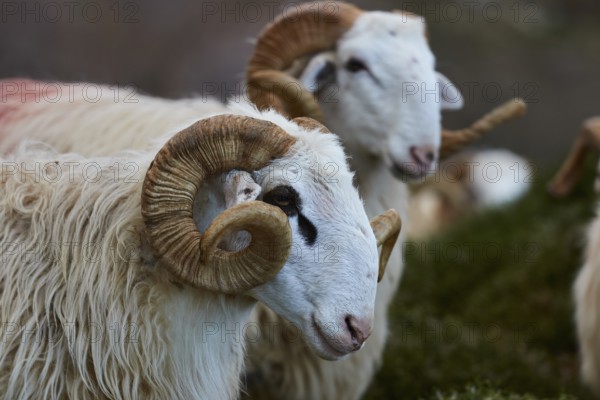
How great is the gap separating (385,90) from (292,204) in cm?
226

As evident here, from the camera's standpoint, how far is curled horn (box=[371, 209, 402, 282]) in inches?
173

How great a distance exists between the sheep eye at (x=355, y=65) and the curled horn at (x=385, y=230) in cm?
193

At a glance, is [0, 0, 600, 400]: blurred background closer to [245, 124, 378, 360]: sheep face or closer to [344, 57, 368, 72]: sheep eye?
[344, 57, 368, 72]: sheep eye

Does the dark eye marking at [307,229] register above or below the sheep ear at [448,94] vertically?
above

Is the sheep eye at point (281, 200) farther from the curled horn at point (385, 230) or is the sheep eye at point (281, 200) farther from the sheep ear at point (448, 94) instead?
the sheep ear at point (448, 94)

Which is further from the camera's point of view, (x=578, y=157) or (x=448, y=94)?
(x=578, y=157)

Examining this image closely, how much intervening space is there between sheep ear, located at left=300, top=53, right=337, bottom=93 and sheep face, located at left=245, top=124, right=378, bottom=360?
2172 mm

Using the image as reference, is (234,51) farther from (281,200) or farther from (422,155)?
(281,200)

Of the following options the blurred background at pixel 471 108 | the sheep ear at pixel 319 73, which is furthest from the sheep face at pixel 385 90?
the blurred background at pixel 471 108

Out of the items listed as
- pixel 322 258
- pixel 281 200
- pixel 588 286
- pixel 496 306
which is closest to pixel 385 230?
pixel 322 258

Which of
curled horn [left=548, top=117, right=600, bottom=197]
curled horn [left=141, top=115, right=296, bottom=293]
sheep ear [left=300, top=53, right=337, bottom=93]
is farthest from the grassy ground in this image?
curled horn [left=141, top=115, right=296, bottom=293]

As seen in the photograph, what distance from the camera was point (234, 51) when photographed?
65.2ft

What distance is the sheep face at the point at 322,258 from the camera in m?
3.94

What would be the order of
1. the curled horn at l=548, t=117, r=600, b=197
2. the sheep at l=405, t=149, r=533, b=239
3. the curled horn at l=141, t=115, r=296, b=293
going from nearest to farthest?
the curled horn at l=141, t=115, r=296, b=293
the curled horn at l=548, t=117, r=600, b=197
the sheep at l=405, t=149, r=533, b=239
